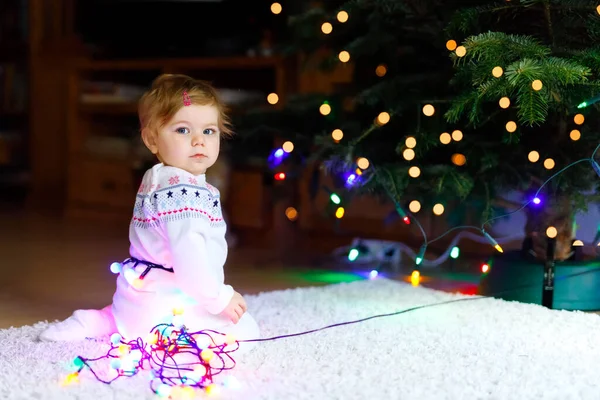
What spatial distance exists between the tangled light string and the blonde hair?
1.12 feet

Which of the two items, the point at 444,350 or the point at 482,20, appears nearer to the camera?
the point at 444,350

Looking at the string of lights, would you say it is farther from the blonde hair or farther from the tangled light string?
the blonde hair

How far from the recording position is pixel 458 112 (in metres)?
1.66

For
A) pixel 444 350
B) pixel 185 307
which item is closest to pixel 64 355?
pixel 185 307

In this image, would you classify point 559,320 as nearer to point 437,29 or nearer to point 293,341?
point 293,341

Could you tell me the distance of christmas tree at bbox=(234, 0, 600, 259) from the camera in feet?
5.41

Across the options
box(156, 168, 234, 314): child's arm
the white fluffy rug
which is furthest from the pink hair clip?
the white fluffy rug

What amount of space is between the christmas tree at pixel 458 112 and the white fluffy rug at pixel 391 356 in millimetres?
286

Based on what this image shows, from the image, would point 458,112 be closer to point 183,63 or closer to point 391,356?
point 391,356

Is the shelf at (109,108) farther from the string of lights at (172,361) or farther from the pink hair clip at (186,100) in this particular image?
the string of lights at (172,361)

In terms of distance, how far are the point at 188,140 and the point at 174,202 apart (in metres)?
0.12

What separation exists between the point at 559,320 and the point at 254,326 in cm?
63

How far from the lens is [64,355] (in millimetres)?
1330

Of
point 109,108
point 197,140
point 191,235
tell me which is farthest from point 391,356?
point 109,108
